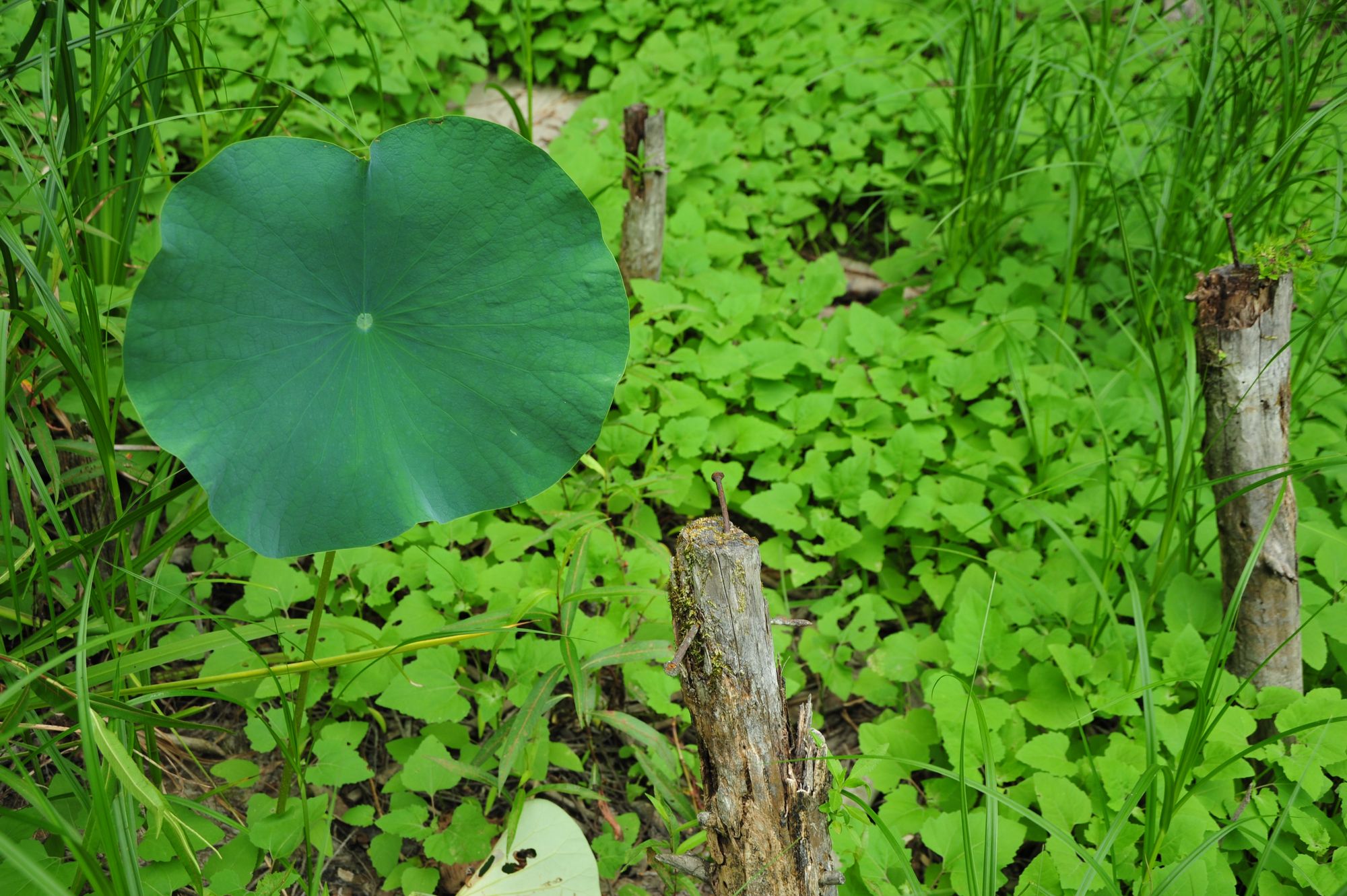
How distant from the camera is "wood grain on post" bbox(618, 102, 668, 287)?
256 cm

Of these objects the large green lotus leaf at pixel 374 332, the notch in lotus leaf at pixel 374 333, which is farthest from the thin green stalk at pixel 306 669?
the large green lotus leaf at pixel 374 332

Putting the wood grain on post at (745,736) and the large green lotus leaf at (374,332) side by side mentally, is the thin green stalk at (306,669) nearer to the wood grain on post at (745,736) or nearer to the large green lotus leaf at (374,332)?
the large green lotus leaf at (374,332)

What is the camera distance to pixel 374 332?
1.26 m

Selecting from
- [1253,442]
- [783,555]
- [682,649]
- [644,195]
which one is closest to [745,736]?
[682,649]

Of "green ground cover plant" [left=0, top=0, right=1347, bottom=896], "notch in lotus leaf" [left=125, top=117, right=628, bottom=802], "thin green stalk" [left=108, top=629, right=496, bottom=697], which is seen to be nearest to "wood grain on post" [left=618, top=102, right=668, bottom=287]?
"green ground cover plant" [left=0, top=0, right=1347, bottom=896]

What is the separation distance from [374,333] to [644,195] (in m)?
1.46

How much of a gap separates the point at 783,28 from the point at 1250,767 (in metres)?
3.22

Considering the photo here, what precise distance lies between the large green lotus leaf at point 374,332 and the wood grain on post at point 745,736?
0.27 metres

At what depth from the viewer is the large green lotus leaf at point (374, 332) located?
3.81ft

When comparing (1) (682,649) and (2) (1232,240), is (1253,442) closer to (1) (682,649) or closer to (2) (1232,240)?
(2) (1232,240)

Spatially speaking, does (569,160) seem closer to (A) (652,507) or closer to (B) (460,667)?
(A) (652,507)

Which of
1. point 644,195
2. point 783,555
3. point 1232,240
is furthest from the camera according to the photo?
point 644,195

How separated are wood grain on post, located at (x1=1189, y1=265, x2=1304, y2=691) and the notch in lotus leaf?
1082mm

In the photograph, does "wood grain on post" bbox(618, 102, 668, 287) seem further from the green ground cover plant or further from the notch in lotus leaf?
the notch in lotus leaf
